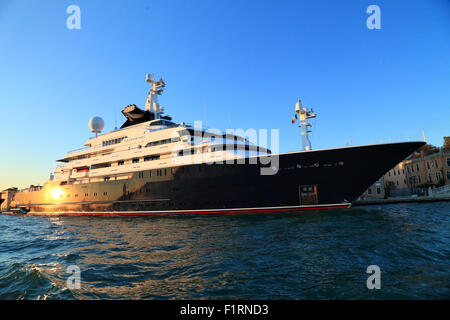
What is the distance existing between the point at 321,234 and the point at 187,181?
1217cm

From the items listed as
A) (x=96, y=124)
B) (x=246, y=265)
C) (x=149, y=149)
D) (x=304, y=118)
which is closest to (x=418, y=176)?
(x=304, y=118)

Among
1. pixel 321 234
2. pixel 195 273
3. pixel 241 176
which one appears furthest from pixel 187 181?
pixel 195 273

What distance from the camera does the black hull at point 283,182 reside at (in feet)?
50.5

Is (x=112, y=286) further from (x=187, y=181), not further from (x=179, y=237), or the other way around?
(x=187, y=181)

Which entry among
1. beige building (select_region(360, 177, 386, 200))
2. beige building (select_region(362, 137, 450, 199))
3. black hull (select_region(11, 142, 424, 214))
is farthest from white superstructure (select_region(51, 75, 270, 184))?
beige building (select_region(362, 137, 450, 199))

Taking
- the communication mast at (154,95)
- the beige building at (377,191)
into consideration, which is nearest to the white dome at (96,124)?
the communication mast at (154,95)

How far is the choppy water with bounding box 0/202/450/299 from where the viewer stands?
4.70 m

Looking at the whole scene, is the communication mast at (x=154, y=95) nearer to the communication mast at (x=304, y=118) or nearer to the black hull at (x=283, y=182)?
the black hull at (x=283, y=182)

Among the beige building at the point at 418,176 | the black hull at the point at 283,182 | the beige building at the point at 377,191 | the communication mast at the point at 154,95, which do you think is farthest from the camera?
the beige building at the point at 377,191

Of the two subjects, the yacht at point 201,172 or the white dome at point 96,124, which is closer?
the yacht at point 201,172

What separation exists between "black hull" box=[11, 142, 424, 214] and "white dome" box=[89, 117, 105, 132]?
16.4 metres

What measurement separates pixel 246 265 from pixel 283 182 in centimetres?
1121

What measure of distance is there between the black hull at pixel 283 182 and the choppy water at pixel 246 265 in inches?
215

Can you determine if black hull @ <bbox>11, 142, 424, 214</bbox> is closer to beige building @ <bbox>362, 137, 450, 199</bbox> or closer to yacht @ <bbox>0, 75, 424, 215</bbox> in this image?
yacht @ <bbox>0, 75, 424, 215</bbox>
